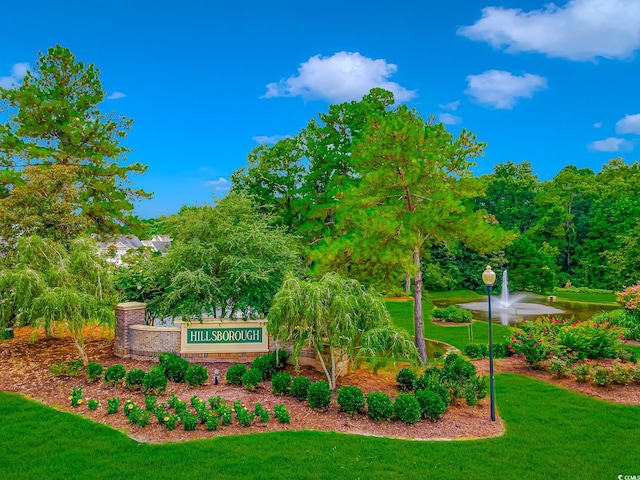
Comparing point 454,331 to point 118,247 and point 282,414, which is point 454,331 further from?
point 118,247

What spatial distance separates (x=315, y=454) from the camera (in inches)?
287

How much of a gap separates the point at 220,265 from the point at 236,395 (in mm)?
4801

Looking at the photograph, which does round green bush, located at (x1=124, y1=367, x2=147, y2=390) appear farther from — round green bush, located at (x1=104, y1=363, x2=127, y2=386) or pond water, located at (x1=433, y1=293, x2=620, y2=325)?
pond water, located at (x1=433, y1=293, x2=620, y2=325)

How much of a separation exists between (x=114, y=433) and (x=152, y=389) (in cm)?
180

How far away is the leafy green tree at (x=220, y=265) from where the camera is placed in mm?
13008

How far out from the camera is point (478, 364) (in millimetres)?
13492

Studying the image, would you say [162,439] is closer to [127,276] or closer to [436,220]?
[127,276]

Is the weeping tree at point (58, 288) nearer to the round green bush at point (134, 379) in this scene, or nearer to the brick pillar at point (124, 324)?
the brick pillar at point (124, 324)

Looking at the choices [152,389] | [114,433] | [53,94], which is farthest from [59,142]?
[114,433]

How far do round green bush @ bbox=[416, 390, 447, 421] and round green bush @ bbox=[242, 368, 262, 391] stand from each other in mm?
3718

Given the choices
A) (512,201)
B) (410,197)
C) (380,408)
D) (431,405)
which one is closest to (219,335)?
(380,408)

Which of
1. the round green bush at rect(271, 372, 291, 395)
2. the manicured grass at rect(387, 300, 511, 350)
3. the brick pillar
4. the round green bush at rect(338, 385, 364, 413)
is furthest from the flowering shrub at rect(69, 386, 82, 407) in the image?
the manicured grass at rect(387, 300, 511, 350)

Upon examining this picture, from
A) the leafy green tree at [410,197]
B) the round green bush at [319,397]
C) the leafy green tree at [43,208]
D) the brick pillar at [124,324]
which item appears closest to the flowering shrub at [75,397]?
the brick pillar at [124,324]

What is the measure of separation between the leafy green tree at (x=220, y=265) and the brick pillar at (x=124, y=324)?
2.59 ft
